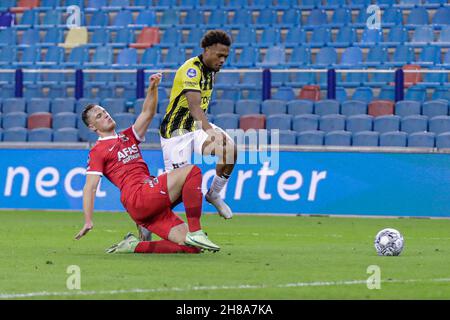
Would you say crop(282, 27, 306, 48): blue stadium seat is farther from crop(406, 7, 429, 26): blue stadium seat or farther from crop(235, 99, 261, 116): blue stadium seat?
crop(235, 99, 261, 116): blue stadium seat

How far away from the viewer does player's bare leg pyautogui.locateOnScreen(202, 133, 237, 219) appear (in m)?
12.6

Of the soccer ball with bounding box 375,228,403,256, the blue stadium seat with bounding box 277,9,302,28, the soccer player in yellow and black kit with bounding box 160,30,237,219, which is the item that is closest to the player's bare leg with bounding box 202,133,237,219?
the soccer player in yellow and black kit with bounding box 160,30,237,219

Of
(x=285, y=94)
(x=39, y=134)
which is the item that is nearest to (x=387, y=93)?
(x=285, y=94)

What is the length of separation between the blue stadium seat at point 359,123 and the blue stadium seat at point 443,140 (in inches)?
58.9

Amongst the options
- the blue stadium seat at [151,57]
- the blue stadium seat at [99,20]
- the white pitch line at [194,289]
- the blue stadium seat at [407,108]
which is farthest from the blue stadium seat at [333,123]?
the white pitch line at [194,289]

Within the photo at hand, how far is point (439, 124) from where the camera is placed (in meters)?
21.0

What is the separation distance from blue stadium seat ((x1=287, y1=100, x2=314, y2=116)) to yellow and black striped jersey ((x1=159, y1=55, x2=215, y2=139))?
9499 millimetres

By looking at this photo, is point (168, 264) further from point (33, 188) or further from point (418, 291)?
point (33, 188)

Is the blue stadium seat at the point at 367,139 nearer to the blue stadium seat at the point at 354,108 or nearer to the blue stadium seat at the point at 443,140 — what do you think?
the blue stadium seat at the point at 443,140

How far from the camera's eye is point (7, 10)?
29516 mm

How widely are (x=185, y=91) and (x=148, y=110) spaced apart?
0.72m

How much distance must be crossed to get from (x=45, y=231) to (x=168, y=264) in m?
5.37

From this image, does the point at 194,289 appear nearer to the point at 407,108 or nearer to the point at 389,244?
the point at 389,244

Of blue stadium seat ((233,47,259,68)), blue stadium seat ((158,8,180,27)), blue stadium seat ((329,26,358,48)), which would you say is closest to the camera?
blue stadium seat ((329,26,358,48))
